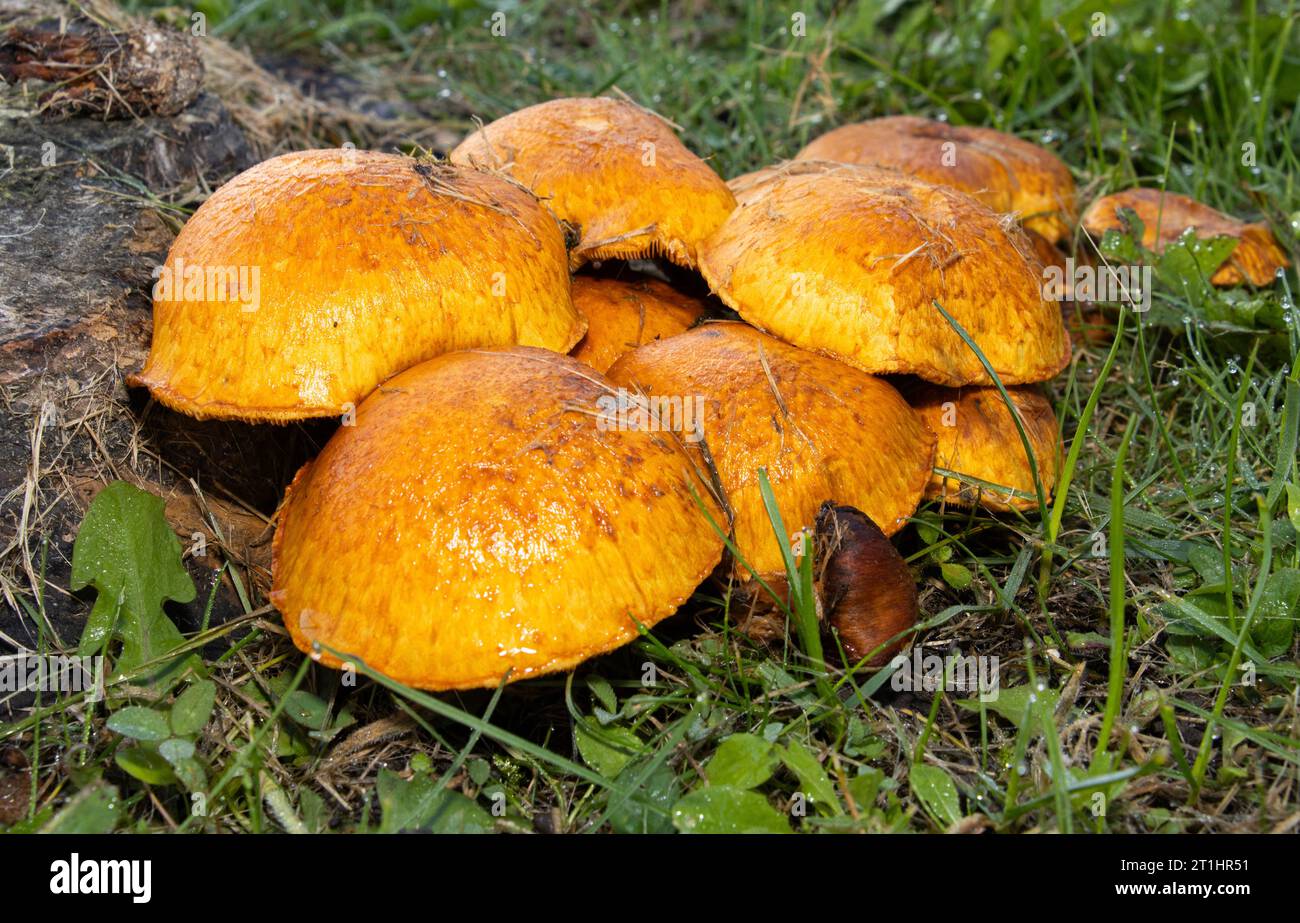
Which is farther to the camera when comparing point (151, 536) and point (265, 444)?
point (265, 444)

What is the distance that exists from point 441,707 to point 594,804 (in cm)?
47

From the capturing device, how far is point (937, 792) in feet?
7.80

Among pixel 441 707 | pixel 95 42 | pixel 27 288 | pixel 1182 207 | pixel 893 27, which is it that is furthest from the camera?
pixel 893 27

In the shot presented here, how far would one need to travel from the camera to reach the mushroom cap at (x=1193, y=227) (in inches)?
155

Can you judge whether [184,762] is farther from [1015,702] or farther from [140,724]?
[1015,702]

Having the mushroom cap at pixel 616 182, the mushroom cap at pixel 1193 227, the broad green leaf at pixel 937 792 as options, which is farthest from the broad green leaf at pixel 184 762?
the mushroom cap at pixel 1193 227

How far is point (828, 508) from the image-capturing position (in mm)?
2684

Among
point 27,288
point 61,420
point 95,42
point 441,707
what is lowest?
point 441,707

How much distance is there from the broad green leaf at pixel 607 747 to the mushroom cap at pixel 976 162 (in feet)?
7.50

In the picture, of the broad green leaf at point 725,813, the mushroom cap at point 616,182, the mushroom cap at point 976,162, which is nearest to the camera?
the broad green leaf at point 725,813

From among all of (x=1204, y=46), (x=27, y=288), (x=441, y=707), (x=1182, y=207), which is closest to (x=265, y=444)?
(x=27, y=288)

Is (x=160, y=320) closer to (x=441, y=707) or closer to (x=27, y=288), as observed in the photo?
(x=27, y=288)

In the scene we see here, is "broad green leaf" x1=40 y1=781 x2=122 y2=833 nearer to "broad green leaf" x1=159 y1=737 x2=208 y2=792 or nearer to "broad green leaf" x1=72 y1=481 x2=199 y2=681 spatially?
"broad green leaf" x1=159 y1=737 x2=208 y2=792

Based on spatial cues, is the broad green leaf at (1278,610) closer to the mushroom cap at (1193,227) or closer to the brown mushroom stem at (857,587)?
the brown mushroom stem at (857,587)
